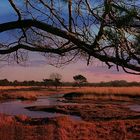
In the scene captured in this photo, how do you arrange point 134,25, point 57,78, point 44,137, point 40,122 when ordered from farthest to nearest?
1. point 57,78
2. point 40,122
3. point 44,137
4. point 134,25

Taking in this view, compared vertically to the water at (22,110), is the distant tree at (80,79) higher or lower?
higher

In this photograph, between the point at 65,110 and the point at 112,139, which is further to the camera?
the point at 65,110

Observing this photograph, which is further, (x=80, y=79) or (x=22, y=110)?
(x=80, y=79)

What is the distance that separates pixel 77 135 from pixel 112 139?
1.03 metres

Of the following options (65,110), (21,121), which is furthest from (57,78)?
(21,121)

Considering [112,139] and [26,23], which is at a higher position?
[26,23]

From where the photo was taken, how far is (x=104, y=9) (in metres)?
11.0

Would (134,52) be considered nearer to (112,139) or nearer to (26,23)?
(26,23)

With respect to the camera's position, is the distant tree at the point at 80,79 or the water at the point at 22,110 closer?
the water at the point at 22,110

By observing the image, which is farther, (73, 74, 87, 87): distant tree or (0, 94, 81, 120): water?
(73, 74, 87, 87): distant tree

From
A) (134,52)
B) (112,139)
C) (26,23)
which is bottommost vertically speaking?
(112,139)

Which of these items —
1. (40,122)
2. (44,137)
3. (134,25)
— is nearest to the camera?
(134,25)

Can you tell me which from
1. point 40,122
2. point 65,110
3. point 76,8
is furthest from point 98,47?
point 65,110

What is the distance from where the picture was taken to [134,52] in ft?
36.6
